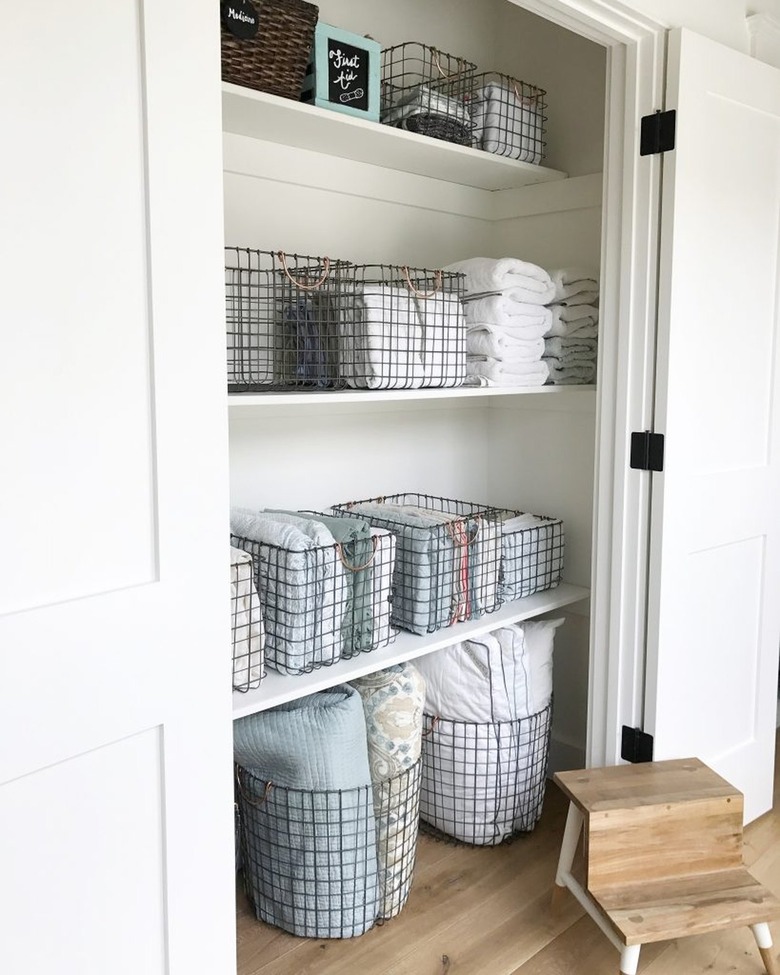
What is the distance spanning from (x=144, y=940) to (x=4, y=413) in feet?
2.49

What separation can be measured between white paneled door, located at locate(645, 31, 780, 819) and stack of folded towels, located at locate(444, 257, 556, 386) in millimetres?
351

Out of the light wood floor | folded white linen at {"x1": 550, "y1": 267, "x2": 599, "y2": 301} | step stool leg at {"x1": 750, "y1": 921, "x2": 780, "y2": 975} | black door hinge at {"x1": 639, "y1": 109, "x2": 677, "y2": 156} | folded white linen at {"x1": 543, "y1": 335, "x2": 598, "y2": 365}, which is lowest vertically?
the light wood floor

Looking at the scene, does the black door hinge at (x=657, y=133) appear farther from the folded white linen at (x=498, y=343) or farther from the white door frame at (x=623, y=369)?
the folded white linen at (x=498, y=343)

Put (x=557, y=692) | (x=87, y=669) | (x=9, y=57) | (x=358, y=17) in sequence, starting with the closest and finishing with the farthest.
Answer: (x=9, y=57)
(x=87, y=669)
(x=358, y=17)
(x=557, y=692)

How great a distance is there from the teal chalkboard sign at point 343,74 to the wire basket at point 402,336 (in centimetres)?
34

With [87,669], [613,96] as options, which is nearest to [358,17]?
[613,96]

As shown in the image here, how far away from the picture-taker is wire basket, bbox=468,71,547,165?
225 cm

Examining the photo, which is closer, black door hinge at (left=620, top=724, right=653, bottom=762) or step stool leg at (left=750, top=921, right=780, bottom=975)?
step stool leg at (left=750, top=921, right=780, bottom=975)

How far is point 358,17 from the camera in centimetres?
228

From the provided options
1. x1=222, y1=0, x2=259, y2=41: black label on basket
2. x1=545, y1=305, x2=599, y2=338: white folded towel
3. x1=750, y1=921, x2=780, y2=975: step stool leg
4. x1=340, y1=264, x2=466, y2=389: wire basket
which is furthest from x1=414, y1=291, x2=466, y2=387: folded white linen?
x1=750, y1=921, x2=780, y2=975: step stool leg

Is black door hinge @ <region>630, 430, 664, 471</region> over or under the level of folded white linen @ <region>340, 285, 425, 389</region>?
under

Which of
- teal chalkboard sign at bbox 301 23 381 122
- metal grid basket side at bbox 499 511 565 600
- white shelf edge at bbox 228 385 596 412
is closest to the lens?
white shelf edge at bbox 228 385 596 412

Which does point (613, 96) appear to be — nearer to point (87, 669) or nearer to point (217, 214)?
point (217, 214)

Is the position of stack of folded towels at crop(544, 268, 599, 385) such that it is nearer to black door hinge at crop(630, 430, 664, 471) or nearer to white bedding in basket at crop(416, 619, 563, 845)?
black door hinge at crop(630, 430, 664, 471)
